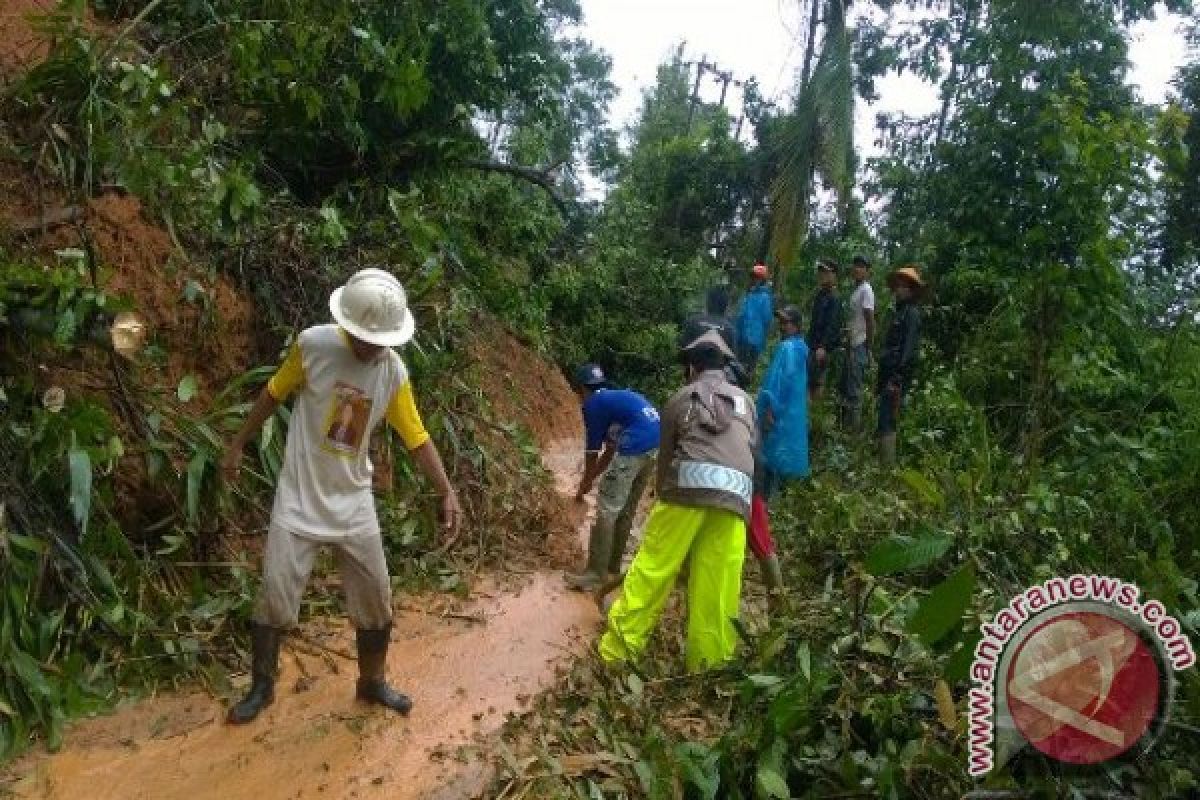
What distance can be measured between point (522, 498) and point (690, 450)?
8.23 ft

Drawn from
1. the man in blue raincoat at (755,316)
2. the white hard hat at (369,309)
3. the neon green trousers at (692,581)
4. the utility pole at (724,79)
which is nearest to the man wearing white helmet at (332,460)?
the white hard hat at (369,309)

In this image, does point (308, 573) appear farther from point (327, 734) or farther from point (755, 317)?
point (755, 317)

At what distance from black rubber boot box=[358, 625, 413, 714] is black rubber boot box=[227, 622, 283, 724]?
13.0 inches

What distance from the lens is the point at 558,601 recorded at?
203 inches

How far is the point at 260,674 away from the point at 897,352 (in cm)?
570

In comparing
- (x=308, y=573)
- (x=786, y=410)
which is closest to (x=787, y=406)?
(x=786, y=410)


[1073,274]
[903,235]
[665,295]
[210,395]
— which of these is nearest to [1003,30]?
[903,235]

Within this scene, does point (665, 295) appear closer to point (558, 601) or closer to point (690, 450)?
point (558, 601)

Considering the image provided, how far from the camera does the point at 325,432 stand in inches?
132

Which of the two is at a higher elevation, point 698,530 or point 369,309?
point 369,309

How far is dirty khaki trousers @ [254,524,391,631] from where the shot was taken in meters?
3.29

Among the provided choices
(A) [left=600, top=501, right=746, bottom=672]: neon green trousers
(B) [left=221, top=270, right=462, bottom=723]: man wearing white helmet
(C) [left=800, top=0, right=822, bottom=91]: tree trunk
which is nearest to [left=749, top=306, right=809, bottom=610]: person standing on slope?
(A) [left=600, top=501, right=746, bottom=672]: neon green trousers

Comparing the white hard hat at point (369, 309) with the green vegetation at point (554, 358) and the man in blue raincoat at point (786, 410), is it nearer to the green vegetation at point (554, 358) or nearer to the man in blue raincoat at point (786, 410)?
the green vegetation at point (554, 358)

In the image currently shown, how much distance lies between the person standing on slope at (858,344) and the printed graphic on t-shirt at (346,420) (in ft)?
18.4
